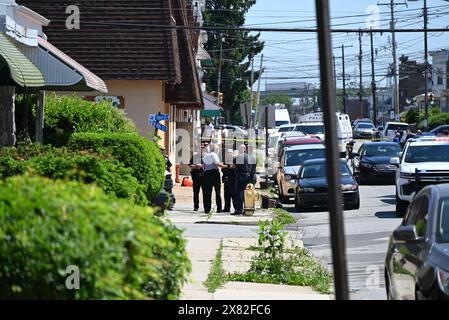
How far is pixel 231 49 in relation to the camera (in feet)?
274

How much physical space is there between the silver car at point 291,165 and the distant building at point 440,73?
71761mm

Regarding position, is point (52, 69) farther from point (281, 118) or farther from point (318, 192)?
point (281, 118)

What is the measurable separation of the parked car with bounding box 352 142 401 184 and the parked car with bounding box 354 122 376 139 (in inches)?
1554

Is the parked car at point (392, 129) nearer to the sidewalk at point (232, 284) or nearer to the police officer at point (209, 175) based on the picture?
the police officer at point (209, 175)

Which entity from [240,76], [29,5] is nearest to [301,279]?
[29,5]

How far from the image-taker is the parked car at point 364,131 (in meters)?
81.1

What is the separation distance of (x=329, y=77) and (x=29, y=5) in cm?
2789

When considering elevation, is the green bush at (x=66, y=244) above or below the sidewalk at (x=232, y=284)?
above

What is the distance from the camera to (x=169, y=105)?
122 feet

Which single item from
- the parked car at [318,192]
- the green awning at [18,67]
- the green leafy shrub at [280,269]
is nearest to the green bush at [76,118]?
the green awning at [18,67]

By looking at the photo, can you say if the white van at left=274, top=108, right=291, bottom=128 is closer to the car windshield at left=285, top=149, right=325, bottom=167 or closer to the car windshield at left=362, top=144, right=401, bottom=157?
the car windshield at left=362, top=144, right=401, bottom=157

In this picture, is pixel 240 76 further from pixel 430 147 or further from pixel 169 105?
pixel 430 147

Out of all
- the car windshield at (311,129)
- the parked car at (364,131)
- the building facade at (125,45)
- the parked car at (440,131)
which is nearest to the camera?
the building facade at (125,45)

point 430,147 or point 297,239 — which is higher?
point 430,147
